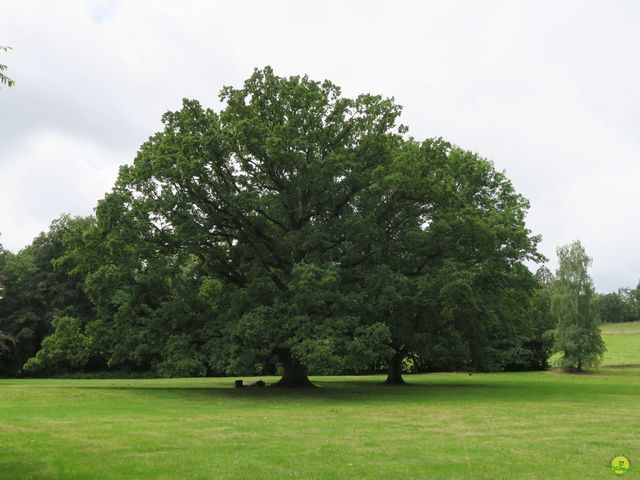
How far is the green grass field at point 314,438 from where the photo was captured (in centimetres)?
1158

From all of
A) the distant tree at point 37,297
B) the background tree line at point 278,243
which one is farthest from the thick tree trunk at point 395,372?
the distant tree at point 37,297

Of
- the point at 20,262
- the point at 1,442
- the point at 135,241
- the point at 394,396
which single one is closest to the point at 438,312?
the point at 394,396

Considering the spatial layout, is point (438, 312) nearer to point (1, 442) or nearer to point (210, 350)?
point (210, 350)

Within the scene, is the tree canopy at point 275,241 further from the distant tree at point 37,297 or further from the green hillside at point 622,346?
the green hillside at point 622,346

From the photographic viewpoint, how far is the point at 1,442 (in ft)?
47.6

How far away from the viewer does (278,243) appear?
3422cm

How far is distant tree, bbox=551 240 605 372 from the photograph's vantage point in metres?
64.2

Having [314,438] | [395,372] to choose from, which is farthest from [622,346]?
[314,438]

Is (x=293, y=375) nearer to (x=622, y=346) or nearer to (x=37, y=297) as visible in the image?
(x=37, y=297)

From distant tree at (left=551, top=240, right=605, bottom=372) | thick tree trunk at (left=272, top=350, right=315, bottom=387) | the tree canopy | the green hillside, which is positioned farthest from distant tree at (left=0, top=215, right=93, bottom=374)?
the green hillside

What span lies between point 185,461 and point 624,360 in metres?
77.6

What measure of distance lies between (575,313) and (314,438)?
5858cm

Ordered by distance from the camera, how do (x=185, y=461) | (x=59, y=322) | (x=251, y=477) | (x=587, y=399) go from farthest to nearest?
→ (x=59, y=322) < (x=587, y=399) < (x=185, y=461) < (x=251, y=477)

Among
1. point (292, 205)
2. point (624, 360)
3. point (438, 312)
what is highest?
point (292, 205)
